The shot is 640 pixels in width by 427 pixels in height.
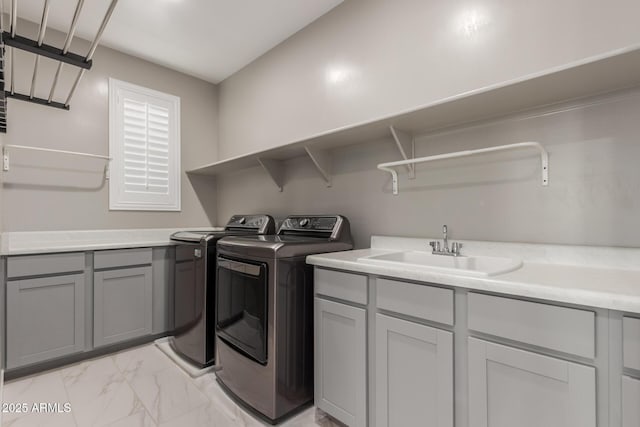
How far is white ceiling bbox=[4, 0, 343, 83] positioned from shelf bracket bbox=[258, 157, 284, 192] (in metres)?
1.10

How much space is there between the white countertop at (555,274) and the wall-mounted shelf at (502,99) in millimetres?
658

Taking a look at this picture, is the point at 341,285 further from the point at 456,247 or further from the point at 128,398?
the point at 128,398

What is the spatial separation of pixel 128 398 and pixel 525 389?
2.13 meters

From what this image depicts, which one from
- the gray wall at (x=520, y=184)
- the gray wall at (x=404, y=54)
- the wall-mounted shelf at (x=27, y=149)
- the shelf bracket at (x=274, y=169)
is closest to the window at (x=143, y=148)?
the wall-mounted shelf at (x=27, y=149)

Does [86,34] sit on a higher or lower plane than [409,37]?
higher

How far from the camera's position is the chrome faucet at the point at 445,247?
1620 mm

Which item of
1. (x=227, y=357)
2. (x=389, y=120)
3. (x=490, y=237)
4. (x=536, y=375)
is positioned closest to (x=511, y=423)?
(x=536, y=375)

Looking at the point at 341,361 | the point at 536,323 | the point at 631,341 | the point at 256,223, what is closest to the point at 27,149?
the point at 256,223

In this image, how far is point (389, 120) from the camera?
5.32 feet

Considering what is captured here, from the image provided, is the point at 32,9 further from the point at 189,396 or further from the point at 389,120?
the point at 189,396

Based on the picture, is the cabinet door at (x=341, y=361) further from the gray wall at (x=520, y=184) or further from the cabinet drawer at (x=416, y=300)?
the gray wall at (x=520, y=184)

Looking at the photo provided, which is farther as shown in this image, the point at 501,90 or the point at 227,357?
the point at 227,357

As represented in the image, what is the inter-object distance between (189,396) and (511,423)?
5.81 ft

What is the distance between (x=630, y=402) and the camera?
2.69ft
